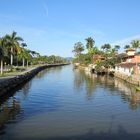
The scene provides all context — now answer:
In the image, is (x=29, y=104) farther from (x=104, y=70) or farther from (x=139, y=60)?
(x=104, y=70)

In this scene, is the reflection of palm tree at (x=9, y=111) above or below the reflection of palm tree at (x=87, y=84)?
below

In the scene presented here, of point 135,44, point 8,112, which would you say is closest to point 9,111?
point 8,112

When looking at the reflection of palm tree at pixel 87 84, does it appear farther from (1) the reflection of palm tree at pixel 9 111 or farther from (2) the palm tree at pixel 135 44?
(2) the palm tree at pixel 135 44

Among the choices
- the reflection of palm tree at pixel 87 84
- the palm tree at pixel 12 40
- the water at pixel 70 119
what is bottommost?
the water at pixel 70 119

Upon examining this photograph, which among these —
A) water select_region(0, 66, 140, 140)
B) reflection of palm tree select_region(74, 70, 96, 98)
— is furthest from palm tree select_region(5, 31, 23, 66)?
water select_region(0, 66, 140, 140)

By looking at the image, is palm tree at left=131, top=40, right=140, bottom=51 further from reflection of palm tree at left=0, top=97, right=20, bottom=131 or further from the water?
reflection of palm tree at left=0, top=97, right=20, bottom=131

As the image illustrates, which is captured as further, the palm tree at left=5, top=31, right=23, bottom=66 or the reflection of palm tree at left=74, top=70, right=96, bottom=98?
the palm tree at left=5, top=31, right=23, bottom=66

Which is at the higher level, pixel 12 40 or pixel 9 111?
pixel 12 40

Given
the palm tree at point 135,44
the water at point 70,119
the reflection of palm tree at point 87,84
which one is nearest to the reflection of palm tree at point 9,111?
the water at point 70,119

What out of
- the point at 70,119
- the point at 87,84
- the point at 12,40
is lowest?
the point at 70,119

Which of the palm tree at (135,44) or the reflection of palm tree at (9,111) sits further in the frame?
the palm tree at (135,44)

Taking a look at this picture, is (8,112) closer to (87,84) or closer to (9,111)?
(9,111)

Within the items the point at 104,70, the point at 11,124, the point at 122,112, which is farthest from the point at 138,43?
the point at 11,124

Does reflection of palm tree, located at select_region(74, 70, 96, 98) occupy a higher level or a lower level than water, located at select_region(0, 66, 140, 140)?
higher
